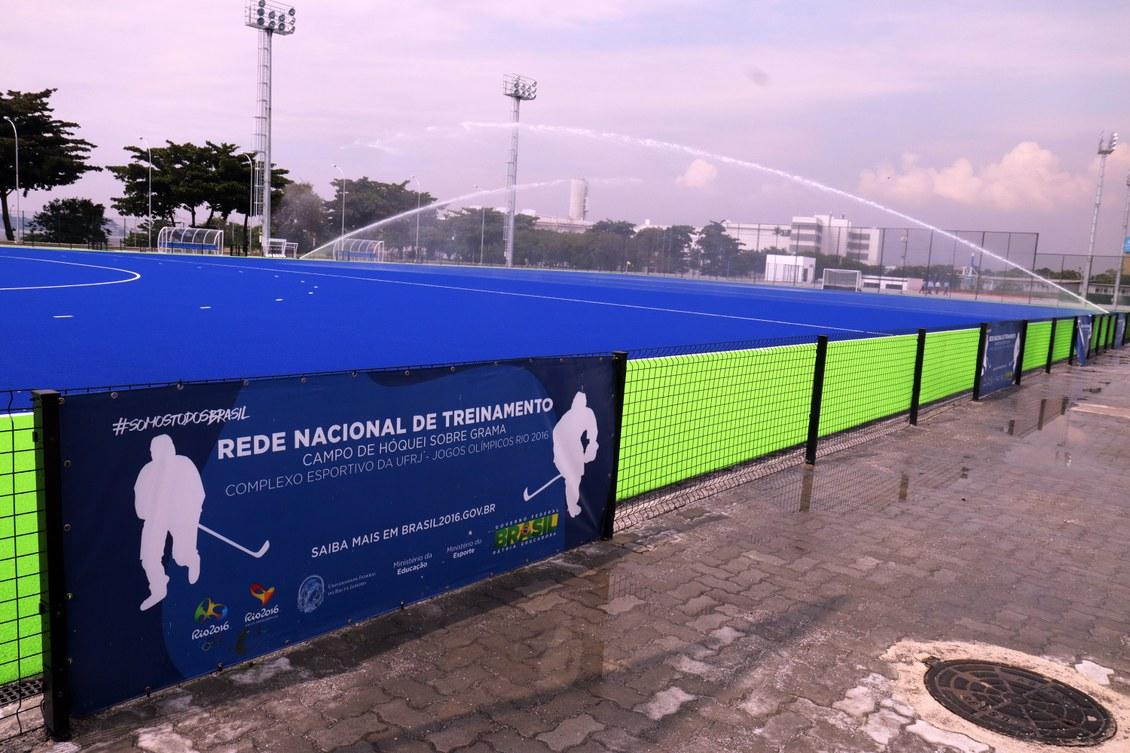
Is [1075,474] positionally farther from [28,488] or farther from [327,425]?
[28,488]

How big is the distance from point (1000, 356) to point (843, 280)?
6065cm

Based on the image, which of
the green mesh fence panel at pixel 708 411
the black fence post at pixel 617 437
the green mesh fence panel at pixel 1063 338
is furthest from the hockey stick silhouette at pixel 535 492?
the green mesh fence panel at pixel 1063 338

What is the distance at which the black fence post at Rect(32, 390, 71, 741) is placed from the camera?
3275 millimetres

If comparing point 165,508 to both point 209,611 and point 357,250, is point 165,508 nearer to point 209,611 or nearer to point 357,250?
point 209,611

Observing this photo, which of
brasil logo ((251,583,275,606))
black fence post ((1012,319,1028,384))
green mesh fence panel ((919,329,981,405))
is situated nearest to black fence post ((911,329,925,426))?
green mesh fence panel ((919,329,981,405))

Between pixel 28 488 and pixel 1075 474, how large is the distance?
10.3 metres

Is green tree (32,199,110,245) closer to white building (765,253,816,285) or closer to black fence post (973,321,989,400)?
white building (765,253,816,285)

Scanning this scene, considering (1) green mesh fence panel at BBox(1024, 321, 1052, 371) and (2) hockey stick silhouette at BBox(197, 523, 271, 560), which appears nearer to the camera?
(2) hockey stick silhouette at BBox(197, 523, 271, 560)

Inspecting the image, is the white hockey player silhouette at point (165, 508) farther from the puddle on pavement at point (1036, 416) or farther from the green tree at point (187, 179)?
the green tree at point (187, 179)

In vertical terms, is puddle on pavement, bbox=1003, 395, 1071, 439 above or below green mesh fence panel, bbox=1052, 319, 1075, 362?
below

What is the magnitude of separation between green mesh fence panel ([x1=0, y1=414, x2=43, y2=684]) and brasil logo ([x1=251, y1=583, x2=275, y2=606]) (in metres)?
0.90

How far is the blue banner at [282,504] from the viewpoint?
3.54m

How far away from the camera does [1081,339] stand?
23609 millimetres

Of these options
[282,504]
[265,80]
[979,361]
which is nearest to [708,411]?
[282,504]
